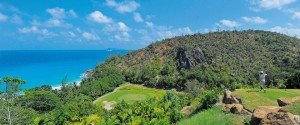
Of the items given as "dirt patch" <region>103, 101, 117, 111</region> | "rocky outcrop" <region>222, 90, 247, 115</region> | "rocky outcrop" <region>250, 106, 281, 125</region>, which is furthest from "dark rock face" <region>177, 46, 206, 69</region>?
"rocky outcrop" <region>250, 106, 281, 125</region>

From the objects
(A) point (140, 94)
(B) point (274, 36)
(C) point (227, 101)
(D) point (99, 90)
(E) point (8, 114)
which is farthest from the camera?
(B) point (274, 36)

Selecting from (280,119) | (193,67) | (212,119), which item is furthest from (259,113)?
→ (193,67)

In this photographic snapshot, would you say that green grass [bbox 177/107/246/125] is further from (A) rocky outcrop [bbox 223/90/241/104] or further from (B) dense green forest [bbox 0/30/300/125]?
(B) dense green forest [bbox 0/30/300/125]

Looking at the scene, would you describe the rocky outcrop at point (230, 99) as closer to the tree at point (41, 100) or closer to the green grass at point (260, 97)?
the green grass at point (260, 97)

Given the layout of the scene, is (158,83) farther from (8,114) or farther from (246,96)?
(246,96)

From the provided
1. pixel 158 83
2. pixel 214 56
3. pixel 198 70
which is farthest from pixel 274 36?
pixel 158 83

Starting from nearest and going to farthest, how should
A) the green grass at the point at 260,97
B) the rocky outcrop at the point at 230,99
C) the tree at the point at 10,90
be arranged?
the green grass at the point at 260,97, the rocky outcrop at the point at 230,99, the tree at the point at 10,90

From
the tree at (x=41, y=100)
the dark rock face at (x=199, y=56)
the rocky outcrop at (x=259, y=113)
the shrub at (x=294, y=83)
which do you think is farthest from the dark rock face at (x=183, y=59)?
the rocky outcrop at (x=259, y=113)
